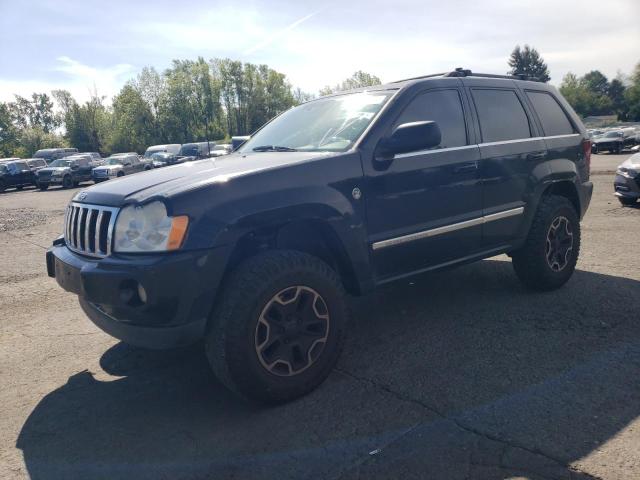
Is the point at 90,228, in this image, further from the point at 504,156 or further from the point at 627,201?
the point at 627,201

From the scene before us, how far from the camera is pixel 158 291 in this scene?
259cm

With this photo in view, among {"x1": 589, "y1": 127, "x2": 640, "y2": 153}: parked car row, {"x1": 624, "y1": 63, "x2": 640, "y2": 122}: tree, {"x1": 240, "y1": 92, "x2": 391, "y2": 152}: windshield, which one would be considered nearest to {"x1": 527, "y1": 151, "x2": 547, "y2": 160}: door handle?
{"x1": 240, "y1": 92, "x2": 391, "y2": 152}: windshield

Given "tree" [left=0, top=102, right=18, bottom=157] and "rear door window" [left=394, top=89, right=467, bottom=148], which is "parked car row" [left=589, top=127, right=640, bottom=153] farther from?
"tree" [left=0, top=102, right=18, bottom=157]

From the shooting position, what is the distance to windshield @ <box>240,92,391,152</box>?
3598mm

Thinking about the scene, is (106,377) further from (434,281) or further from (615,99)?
(615,99)

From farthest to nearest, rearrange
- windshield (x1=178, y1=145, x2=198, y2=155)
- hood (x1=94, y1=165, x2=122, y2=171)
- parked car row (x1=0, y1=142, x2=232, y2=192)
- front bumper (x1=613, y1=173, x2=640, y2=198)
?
windshield (x1=178, y1=145, x2=198, y2=155), hood (x1=94, y1=165, x2=122, y2=171), parked car row (x1=0, y1=142, x2=232, y2=192), front bumper (x1=613, y1=173, x2=640, y2=198)

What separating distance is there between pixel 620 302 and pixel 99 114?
7680 centimetres

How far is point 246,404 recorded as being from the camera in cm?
304

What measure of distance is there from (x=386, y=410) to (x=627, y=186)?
347 inches

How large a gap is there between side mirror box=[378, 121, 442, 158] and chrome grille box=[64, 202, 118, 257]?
178 centimetres

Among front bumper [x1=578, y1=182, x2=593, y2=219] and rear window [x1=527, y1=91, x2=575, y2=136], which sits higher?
rear window [x1=527, y1=91, x2=575, y2=136]

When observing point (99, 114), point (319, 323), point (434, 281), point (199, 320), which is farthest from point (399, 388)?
point (99, 114)

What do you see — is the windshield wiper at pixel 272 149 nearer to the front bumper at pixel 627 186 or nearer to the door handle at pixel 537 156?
the door handle at pixel 537 156

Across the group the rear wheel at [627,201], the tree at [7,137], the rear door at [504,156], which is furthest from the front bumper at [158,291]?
the tree at [7,137]
